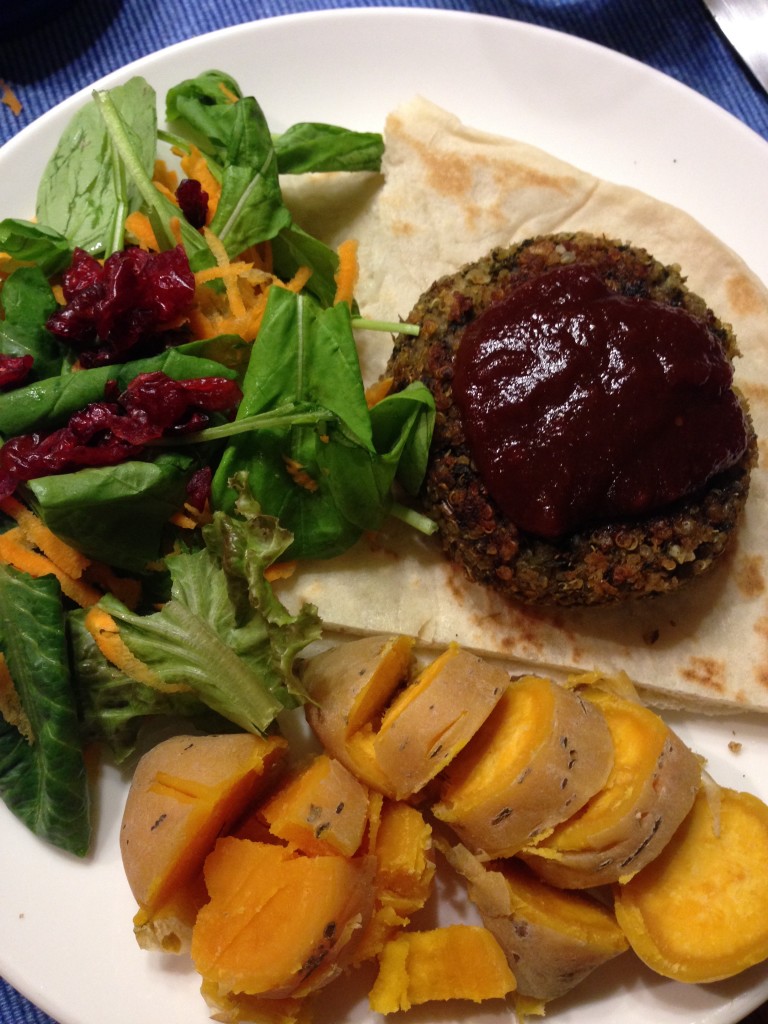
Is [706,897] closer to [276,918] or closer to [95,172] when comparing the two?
[276,918]

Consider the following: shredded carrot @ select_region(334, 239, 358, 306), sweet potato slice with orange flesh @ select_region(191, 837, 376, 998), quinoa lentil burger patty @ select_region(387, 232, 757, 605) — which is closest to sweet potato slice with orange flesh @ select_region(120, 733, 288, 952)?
sweet potato slice with orange flesh @ select_region(191, 837, 376, 998)

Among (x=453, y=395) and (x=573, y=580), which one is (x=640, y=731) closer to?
(x=573, y=580)

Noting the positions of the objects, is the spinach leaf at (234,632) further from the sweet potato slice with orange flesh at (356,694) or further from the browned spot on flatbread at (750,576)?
the browned spot on flatbread at (750,576)

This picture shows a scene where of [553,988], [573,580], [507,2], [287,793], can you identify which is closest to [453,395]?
[573,580]

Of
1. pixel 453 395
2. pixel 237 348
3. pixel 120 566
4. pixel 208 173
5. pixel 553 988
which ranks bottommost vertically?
pixel 553 988

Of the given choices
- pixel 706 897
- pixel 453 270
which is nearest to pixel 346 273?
pixel 453 270

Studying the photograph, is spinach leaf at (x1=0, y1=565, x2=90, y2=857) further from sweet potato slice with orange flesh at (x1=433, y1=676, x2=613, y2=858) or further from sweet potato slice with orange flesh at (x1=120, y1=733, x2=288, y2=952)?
sweet potato slice with orange flesh at (x1=433, y1=676, x2=613, y2=858)
